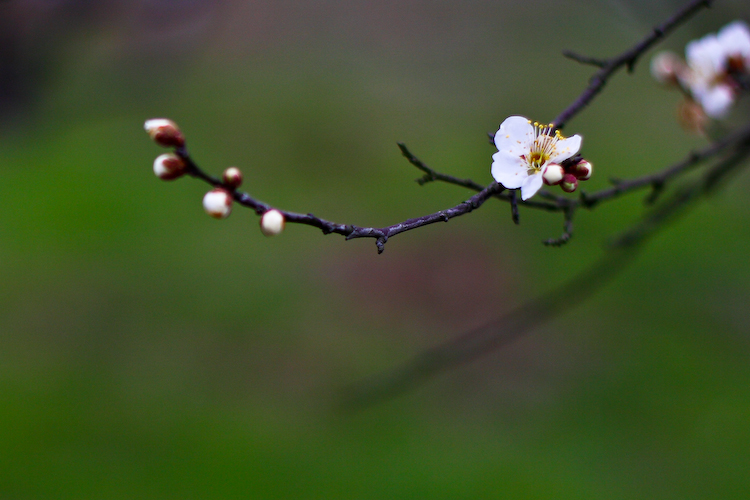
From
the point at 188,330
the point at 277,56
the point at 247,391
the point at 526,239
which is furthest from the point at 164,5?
the point at 277,56

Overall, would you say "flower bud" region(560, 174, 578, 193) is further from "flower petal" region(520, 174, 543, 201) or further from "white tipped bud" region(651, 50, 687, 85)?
"white tipped bud" region(651, 50, 687, 85)

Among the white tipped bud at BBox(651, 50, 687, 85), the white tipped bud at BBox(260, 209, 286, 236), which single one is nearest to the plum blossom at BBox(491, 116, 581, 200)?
the white tipped bud at BBox(260, 209, 286, 236)

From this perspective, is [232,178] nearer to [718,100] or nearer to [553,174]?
[553,174]

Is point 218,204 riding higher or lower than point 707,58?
lower

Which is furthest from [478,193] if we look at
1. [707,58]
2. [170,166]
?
[707,58]

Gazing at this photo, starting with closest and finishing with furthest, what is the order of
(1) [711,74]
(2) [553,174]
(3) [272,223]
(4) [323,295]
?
1. (3) [272,223]
2. (2) [553,174]
3. (1) [711,74]
4. (4) [323,295]

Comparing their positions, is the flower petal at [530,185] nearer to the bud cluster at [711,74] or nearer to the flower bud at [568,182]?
the flower bud at [568,182]

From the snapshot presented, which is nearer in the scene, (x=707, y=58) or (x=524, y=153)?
(x=524, y=153)

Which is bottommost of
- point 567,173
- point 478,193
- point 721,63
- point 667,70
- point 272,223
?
point 272,223
